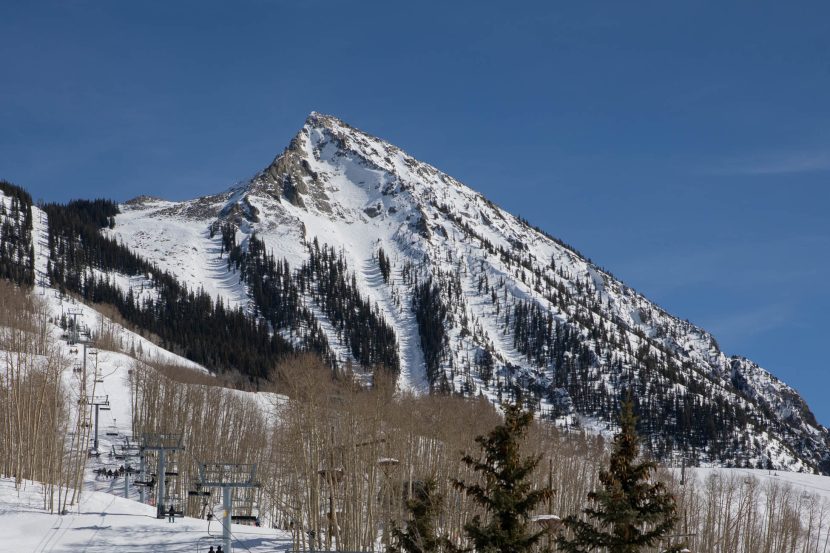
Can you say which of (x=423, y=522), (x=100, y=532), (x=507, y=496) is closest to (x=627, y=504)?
(x=507, y=496)

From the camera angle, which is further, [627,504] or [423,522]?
[423,522]

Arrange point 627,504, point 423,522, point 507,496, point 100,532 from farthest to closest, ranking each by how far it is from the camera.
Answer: point 100,532, point 423,522, point 507,496, point 627,504

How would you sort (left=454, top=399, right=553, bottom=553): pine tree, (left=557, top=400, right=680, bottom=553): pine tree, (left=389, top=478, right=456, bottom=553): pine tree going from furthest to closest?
(left=389, top=478, right=456, bottom=553): pine tree < (left=454, top=399, right=553, bottom=553): pine tree < (left=557, top=400, right=680, bottom=553): pine tree

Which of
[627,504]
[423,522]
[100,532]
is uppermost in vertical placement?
[627,504]

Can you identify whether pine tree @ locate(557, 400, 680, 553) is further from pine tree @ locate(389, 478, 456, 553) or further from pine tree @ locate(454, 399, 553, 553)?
pine tree @ locate(389, 478, 456, 553)

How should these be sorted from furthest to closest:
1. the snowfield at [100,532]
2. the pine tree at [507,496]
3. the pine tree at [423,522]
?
the snowfield at [100,532] < the pine tree at [423,522] < the pine tree at [507,496]

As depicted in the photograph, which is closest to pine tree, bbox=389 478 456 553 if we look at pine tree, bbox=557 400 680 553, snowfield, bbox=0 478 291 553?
pine tree, bbox=557 400 680 553

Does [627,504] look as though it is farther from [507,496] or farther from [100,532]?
[100,532]

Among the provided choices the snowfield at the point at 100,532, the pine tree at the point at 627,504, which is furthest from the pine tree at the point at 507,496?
the snowfield at the point at 100,532

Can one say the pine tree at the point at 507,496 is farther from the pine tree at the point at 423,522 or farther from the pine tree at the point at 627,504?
the pine tree at the point at 423,522

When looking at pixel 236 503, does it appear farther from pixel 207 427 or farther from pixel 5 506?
pixel 5 506

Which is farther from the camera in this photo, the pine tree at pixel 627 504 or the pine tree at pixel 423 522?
→ the pine tree at pixel 423 522

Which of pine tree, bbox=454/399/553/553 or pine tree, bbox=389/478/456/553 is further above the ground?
pine tree, bbox=454/399/553/553

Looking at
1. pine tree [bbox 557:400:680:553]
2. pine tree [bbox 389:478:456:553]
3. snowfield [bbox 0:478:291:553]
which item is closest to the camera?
pine tree [bbox 557:400:680:553]
